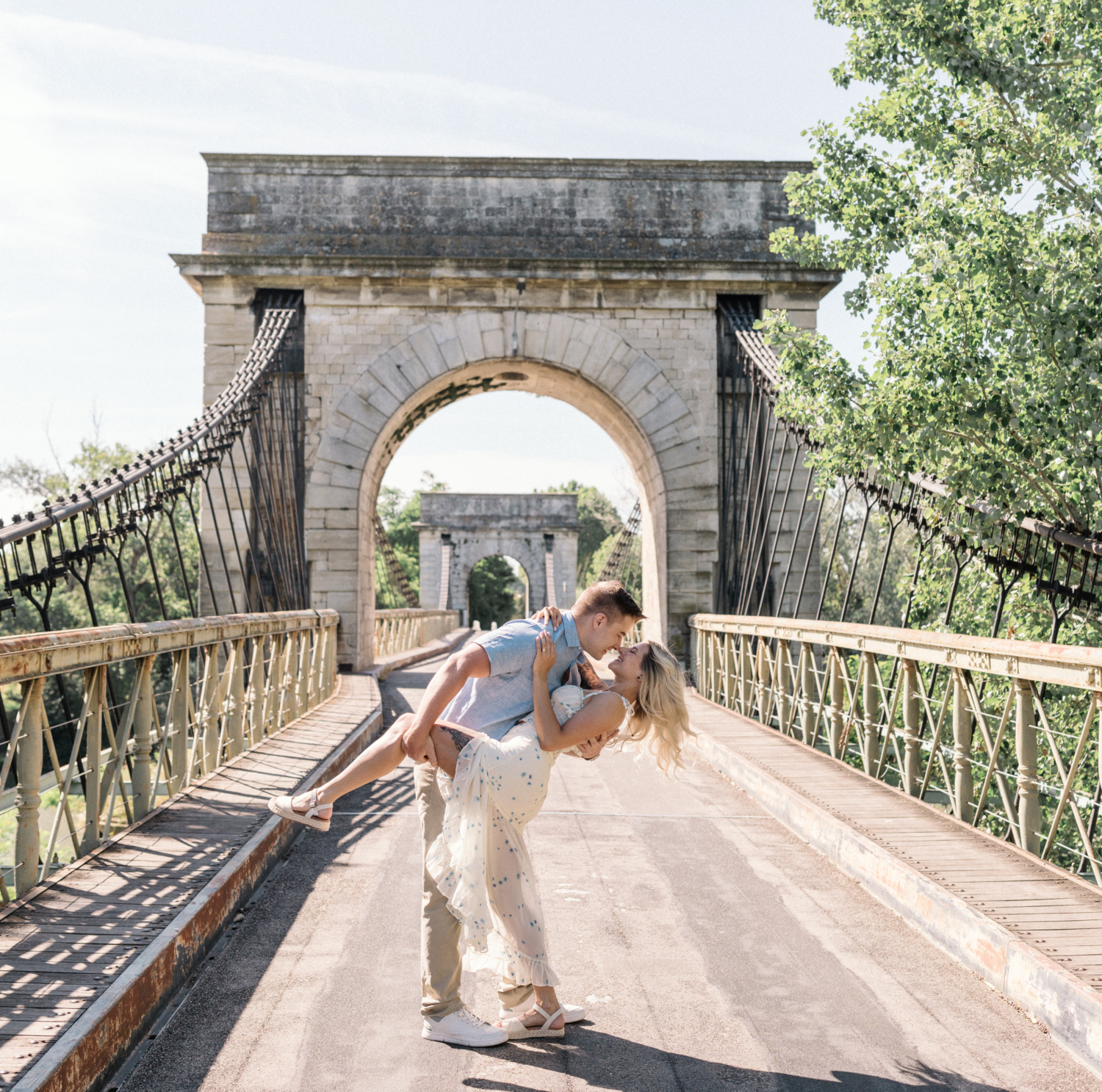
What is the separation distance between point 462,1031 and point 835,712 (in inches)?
152

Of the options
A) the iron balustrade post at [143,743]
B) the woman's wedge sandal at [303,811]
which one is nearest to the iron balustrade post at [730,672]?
the iron balustrade post at [143,743]

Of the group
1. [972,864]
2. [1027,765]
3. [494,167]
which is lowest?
[972,864]

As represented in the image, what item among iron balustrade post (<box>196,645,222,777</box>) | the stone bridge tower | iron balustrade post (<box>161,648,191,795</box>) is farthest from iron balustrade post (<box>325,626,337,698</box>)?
iron balustrade post (<box>161,648,191,795</box>)

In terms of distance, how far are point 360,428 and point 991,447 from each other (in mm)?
7298

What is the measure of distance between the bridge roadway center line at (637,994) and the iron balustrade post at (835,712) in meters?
1.53

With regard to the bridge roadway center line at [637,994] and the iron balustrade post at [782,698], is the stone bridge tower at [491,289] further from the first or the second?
the bridge roadway center line at [637,994]

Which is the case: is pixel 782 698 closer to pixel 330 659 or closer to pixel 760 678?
pixel 760 678

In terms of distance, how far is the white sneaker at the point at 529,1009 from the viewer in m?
2.61

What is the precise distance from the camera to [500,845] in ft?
8.25

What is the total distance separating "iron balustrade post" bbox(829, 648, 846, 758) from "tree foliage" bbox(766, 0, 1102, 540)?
3.59 ft

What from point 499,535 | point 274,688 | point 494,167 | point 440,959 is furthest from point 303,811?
point 499,535

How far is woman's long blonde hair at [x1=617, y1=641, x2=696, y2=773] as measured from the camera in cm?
262

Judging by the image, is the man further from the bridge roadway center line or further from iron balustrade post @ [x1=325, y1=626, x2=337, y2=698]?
iron balustrade post @ [x1=325, y1=626, x2=337, y2=698]

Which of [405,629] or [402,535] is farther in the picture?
[402,535]
